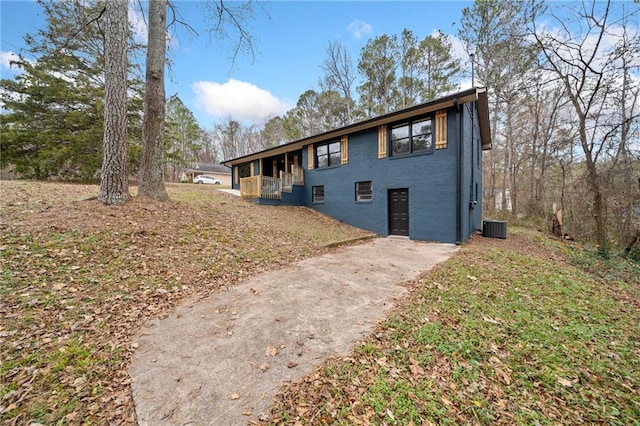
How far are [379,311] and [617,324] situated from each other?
3411 mm

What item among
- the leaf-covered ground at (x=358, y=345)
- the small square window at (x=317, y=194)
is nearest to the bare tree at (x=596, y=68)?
the leaf-covered ground at (x=358, y=345)

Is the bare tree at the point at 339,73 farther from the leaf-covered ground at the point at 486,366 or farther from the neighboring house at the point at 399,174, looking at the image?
the leaf-covered ground at the point at 486,366

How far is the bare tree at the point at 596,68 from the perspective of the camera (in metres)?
7.69

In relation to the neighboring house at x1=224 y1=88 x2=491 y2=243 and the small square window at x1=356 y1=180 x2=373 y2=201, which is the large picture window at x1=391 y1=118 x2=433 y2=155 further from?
the small square window at x1=356 y1=180 x2=373 y2=201

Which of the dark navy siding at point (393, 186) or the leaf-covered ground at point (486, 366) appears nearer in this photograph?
the leaf-covered ground at point (486, 366)

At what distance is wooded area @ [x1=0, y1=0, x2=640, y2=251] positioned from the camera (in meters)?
8.08

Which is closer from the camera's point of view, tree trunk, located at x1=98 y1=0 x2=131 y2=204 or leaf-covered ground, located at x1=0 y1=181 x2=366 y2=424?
leaf-covered ground, located at x1=0 y1=181 x2=366 y2=424

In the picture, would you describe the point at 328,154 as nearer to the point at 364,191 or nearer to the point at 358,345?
the point at 364,191

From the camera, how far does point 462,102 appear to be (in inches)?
327

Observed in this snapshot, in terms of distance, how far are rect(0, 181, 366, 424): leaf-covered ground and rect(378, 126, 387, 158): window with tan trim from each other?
510 cm

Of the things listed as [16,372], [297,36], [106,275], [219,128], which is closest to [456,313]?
[16,372]

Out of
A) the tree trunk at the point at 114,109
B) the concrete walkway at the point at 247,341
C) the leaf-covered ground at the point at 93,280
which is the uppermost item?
the tree trunk at the point at 114,109

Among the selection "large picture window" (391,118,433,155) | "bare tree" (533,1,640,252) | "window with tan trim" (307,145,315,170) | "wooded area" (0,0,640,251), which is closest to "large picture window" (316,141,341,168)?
"window with tan trim" (307,145,315,170)

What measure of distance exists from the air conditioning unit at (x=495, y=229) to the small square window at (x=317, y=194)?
7.79m
